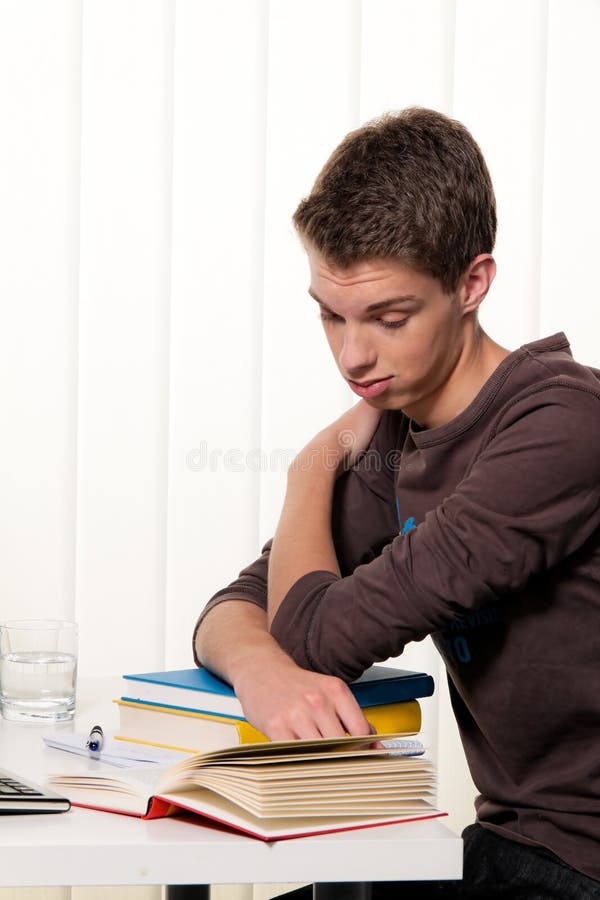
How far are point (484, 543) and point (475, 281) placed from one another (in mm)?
308

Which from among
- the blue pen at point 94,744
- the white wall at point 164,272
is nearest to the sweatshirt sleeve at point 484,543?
the blue pen at point 94,744

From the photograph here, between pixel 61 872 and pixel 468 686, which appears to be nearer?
pixel 61 872

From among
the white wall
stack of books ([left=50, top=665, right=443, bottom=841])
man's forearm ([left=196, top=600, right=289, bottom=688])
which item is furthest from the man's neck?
the white wall

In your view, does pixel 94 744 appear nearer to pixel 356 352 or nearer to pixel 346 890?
pixel 346 890

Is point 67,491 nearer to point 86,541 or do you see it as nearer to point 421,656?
point 86,541

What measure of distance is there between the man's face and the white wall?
87cm

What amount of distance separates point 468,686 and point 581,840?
19 cm

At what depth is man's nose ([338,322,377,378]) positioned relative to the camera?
1085 millimetres

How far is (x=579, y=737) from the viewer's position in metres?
1.07

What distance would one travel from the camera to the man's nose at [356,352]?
1085 millimetres

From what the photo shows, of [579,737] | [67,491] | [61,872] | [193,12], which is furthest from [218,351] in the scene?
[61,872]

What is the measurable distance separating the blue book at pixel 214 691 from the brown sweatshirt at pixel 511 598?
1.2 inches

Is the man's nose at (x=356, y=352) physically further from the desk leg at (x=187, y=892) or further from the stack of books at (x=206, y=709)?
the desk leg at (x=187, y=892)

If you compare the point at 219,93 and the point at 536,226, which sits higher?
the point at 219,93
